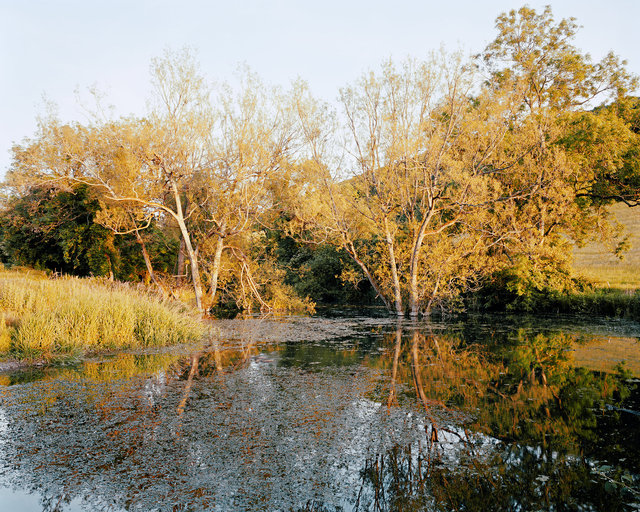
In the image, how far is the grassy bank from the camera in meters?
9.80

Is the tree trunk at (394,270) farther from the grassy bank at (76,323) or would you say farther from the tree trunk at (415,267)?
the grassy bank at (76,323)

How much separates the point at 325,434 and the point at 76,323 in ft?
26.3

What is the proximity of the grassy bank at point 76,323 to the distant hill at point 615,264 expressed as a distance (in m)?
17.9

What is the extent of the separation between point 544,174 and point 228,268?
1507cm

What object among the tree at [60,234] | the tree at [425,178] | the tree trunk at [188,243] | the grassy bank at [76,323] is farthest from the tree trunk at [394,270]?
the tree at [60,234]

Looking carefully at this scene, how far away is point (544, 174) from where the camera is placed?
66.8 ft

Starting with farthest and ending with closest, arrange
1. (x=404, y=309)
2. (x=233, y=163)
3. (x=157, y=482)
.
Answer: (x=404, y=309) → (x=233, y=163) → (x=157, y=482)

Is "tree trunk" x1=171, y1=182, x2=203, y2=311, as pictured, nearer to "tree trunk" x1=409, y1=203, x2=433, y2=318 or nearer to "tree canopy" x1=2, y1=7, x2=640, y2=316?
"tree canopy" x1=2, y1=7, x2=640, y2=316

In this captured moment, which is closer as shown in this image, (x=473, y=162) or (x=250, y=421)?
(x=250, y=421)

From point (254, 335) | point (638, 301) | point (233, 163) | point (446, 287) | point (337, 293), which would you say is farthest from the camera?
point (337, 293)

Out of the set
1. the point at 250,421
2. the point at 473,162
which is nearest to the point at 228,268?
the point at 473,162

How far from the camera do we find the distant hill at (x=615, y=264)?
2100cm

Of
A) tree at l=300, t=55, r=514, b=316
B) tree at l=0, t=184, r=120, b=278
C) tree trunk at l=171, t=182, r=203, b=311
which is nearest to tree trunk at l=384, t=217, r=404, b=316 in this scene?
tree at l=300, t=55, r=514, b=316

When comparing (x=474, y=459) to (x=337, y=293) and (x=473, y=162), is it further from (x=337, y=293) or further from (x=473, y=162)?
(x=337, y=293)
